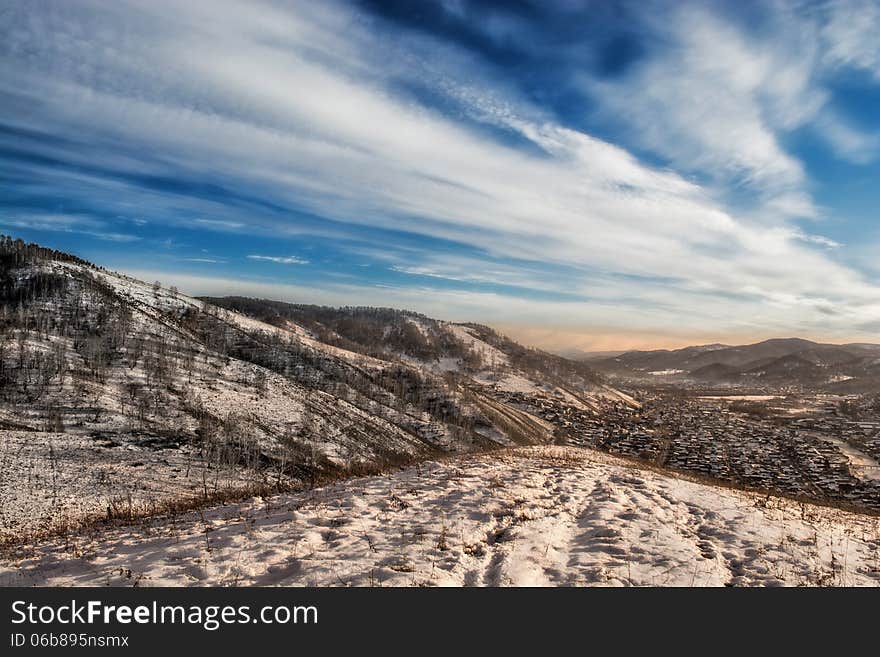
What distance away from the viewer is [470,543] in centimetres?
1044

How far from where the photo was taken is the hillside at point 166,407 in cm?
2530

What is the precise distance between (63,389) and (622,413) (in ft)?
382

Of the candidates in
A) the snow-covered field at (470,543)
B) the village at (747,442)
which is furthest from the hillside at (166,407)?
the village at (747,442)

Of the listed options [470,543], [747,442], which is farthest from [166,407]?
[747,442]

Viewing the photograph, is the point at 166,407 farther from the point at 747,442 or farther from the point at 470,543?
the point at 747,442

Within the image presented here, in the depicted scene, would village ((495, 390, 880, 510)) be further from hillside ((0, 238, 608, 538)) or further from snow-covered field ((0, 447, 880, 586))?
snow-covered field ((0, 447, 880, 586))

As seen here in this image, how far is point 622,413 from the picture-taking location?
11825cm

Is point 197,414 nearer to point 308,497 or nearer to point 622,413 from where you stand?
point 308,497

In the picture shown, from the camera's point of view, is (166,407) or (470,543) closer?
(470,543)

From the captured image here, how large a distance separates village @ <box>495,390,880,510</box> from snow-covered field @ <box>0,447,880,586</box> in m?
27.6

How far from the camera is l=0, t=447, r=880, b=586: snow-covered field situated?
8.85 metres

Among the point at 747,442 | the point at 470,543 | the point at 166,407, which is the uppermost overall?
the point at 470,543

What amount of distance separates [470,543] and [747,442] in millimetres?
84072

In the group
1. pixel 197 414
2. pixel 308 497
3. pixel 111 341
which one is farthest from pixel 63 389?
pixel 308 497
